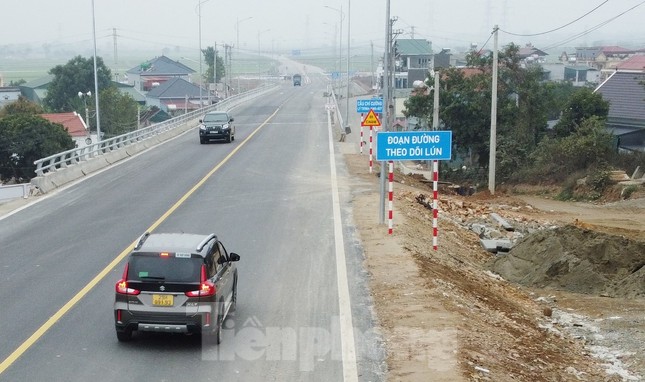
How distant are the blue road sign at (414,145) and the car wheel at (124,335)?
8.82 m

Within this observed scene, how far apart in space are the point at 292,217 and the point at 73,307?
31.4ft

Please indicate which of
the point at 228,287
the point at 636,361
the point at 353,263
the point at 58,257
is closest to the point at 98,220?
the point at 58,257

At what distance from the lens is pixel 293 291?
15.3 meters

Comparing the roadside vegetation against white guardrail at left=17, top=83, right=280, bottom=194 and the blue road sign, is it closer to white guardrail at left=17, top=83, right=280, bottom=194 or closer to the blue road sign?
white guardrail at left=17, top=83, right=280, bottom=194

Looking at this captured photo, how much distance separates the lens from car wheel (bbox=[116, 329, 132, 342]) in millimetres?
11953

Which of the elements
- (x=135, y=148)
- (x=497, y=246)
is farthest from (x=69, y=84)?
(x=497, y=246)

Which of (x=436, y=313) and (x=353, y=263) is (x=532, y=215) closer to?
(x=353, y=263)

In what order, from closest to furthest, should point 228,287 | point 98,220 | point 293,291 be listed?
1. point 228,287
2. point 293,291
3. point 98,220

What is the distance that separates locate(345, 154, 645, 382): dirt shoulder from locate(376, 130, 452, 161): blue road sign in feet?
6.57

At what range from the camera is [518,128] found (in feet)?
156

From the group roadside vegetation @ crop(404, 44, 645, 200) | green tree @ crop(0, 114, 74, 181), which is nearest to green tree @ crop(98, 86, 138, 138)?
green tree @ crop(0, 114, 74, 181)

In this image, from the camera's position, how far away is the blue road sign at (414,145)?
1922cm

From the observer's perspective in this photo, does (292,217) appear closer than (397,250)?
No

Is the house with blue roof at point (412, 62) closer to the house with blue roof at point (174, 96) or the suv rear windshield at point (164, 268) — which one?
the house with blue roof at point (174, 96)
